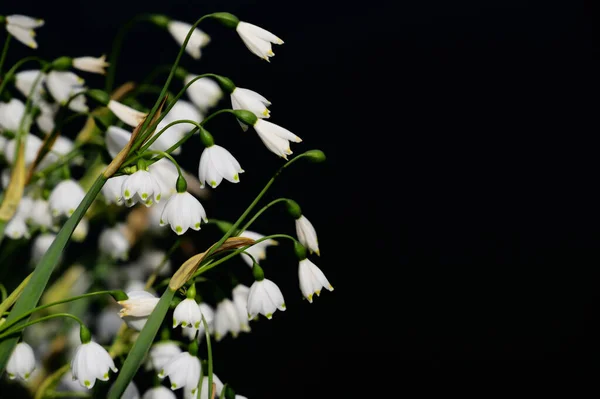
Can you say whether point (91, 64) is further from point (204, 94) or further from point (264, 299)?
point (264, 299)

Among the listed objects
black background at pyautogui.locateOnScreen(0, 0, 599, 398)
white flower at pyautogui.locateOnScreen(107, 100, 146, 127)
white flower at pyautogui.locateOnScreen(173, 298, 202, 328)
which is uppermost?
white flower at pyautogui.locateOnScreen(107, 100, 146, 127)

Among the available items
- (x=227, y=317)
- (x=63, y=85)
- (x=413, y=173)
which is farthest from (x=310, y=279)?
(x=413, y=173)

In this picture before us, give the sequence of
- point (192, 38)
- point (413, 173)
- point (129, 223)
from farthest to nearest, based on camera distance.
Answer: point (413, 173) < point (129, 223) < point (192, 38)

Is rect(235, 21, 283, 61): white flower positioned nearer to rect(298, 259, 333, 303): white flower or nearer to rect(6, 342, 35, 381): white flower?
rect(298, 259, 333, 303): white flower

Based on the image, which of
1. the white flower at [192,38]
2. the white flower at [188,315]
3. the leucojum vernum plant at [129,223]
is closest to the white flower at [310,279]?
the leucojum vernum plant at [129,223]

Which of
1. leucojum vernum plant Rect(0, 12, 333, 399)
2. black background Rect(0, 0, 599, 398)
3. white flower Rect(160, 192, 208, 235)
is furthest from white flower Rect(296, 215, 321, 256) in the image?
black background Rect(0, 0, 599, 398)

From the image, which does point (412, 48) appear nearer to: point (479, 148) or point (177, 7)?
point (479, 148)

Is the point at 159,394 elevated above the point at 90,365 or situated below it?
below
